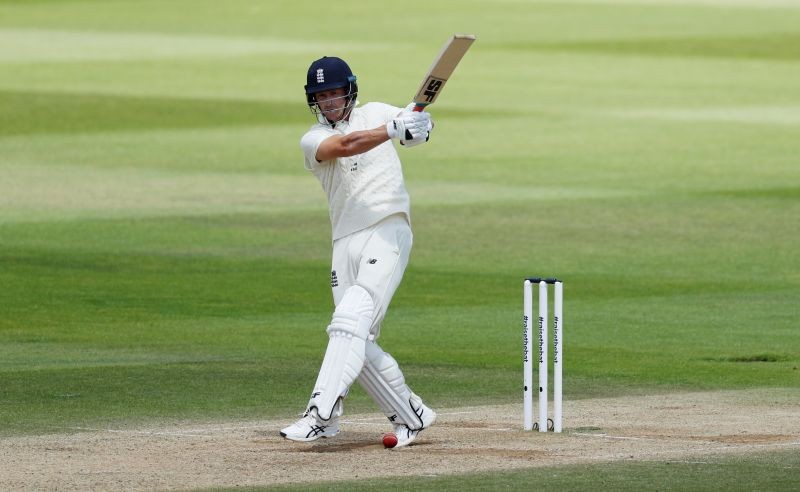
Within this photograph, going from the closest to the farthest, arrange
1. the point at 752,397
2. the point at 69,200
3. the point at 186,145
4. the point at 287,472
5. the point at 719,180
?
the point at 287,472, the point at 752,397, the point at 69,200, the point at 719,180, the point at 186,145

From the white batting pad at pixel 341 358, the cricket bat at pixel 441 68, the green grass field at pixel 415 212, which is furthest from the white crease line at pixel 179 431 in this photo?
the cricket bat at pixel 441 68

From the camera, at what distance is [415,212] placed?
24.9m

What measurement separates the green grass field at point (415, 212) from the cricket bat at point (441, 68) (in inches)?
89.6

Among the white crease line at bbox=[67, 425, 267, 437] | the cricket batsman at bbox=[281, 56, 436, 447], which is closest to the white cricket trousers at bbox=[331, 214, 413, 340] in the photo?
the cricket batsman at bbox=[281, 56, 436, 447]

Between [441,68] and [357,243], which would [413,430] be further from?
[441,68]

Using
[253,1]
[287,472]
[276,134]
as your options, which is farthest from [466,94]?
[287,472]

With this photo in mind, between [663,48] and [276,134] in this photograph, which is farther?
[663,48]

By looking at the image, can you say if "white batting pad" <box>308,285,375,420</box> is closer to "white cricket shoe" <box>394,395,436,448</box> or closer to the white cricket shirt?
"white cricket shoe" <box>394,395,436,448</box>

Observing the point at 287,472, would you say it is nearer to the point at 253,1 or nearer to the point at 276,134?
the point at 276,134

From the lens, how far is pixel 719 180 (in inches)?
1109

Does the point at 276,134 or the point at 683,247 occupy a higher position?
the point at 276,134

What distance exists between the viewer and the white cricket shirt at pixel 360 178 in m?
10.8

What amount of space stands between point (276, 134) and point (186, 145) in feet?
6.01

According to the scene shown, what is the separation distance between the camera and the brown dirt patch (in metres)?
9.77
